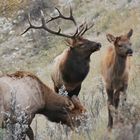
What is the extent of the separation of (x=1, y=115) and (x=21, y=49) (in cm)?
1721

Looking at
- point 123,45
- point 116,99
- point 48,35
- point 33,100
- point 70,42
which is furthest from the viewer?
point 48,35

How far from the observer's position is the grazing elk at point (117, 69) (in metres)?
11.5

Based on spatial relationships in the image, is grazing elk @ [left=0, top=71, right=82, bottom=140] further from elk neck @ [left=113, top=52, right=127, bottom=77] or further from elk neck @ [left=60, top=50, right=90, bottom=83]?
elk neck @ [left=113, top=52, right=127, bottom=77]

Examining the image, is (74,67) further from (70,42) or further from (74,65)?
(70,42)

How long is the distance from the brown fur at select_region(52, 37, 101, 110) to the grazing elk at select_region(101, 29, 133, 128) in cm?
45

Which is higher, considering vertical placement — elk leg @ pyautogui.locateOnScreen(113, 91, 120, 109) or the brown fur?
the brown fur

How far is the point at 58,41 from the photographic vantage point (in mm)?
25516

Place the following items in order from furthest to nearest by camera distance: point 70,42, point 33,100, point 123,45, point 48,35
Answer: point 48,35, point 70,42, point 123,45, point 33,100

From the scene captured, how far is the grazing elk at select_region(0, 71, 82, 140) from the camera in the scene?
9125mm

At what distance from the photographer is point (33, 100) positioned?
9.45m

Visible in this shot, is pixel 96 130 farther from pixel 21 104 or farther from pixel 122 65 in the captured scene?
pixel 122 65

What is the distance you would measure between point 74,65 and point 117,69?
2.46 feet

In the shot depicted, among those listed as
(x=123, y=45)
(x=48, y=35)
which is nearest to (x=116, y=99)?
(x=123, y=45)

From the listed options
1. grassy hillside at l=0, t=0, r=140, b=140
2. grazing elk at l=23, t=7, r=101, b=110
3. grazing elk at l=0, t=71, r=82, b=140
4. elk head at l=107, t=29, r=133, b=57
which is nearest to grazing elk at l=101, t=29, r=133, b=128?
elk head at l=107, t=29, r=133, b=57
